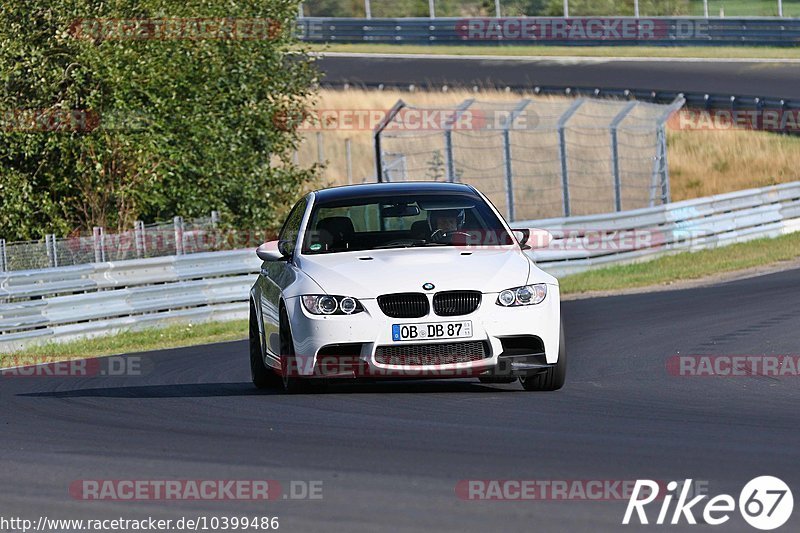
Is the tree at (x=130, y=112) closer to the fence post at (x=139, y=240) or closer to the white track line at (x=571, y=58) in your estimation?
the fence post at (x=139, y=240)

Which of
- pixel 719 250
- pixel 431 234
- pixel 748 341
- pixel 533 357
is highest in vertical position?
pixel 431 234

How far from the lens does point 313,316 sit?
32.2 ft

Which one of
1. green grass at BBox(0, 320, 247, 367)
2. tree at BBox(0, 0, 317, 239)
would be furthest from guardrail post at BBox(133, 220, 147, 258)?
tree at BBox(0, 0, 317, 239)

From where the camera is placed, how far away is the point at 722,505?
6113 millimetres

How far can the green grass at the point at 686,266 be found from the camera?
75.1 ft

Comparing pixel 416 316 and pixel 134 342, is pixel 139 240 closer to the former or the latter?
pixel 134 342

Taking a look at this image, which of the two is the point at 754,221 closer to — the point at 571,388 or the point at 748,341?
the point at 748,341

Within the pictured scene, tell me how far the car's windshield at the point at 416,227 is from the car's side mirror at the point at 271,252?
0.21m

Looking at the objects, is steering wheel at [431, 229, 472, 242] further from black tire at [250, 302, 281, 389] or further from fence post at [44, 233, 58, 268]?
fence post at [44, 233, 58, 268]

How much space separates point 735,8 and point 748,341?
35892mm

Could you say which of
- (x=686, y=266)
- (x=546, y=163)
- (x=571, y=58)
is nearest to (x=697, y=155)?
(x=546, y=163)

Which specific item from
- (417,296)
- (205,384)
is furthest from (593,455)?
(205,384)

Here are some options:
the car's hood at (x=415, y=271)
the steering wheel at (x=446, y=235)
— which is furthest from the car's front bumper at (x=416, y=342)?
the steering wheel at (x=446, y=235)

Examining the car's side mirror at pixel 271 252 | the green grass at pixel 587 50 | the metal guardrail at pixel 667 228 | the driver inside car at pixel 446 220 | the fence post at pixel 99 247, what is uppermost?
the driver inside car at pixel 446 220
